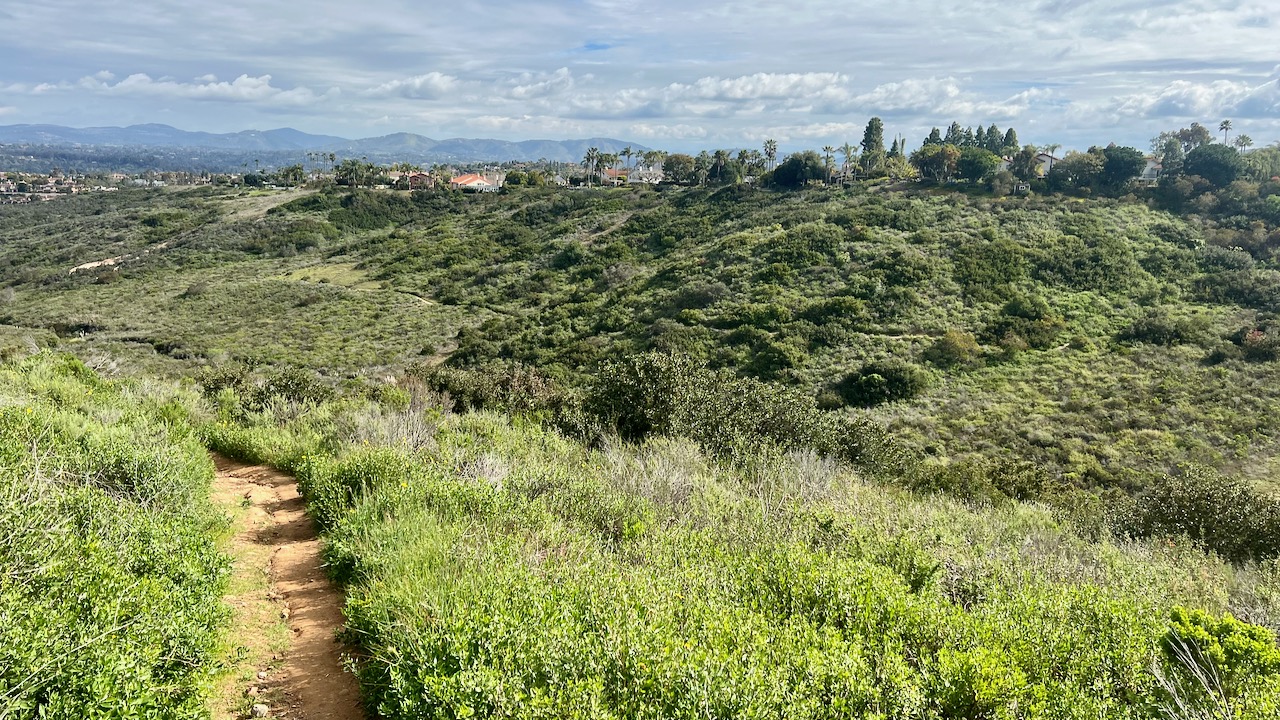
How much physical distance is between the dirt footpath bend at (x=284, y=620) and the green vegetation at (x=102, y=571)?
31 cm

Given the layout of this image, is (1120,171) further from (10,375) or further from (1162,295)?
(10,375)

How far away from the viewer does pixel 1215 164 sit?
3984 cm

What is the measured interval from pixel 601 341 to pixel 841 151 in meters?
42.8

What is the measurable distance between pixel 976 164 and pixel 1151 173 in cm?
1474

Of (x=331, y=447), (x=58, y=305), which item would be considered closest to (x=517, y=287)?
(x=58, y=305)

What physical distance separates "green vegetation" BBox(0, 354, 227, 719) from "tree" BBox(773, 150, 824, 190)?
52.2 m

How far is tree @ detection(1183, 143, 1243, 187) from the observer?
39.1m

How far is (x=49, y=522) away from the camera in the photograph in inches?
162

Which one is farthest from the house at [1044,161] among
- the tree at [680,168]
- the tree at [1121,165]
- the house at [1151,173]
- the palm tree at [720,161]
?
the tree at [680,168]

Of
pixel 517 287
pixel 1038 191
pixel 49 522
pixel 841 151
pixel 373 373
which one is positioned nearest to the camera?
pixel 49 522

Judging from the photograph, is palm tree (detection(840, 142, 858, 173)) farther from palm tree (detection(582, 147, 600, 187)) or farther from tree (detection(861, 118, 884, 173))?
palm tree (detection(582, 147, 600, 187))

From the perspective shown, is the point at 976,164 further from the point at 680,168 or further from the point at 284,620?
the point at 284,620

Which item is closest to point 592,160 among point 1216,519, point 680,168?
point 680,168

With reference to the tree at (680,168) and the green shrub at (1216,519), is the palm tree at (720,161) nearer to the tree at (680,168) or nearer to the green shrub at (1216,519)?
the tree at (680,168)
